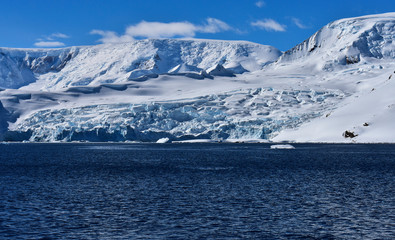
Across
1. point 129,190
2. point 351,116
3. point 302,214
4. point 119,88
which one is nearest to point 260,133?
point 351,116

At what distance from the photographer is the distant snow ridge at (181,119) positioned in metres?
137

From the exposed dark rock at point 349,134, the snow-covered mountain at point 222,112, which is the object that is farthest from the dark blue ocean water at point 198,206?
the snow-covered mountain at point 222,112

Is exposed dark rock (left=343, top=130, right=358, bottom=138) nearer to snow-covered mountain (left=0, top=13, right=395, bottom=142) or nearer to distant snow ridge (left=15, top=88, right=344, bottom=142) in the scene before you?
snow-covered mountain (left=0, top=13, right=395, bottom=142)

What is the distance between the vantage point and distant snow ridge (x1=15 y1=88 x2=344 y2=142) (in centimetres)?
13662

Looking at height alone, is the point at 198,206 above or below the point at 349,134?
below

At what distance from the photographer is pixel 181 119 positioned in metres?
144

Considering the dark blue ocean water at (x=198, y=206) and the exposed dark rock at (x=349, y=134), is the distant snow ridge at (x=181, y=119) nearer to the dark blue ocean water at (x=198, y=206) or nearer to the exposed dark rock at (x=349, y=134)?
the exposed dark rock at (x=349, y=134)

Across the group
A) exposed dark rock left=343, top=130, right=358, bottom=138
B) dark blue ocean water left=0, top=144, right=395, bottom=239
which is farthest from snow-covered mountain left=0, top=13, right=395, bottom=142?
dark blue ocean water left=0, top=144, right=395, bottom=239

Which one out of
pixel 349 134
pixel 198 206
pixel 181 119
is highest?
pixel 181 119

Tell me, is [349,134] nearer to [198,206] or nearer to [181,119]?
[181,119]

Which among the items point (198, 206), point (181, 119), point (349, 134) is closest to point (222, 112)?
point (181, 119)

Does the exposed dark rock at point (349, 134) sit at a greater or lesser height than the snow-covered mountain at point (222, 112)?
lesser

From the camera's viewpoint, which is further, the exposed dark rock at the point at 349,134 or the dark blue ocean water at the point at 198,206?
the exposed dark rock at the point at 349,134

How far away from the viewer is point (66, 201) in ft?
110
